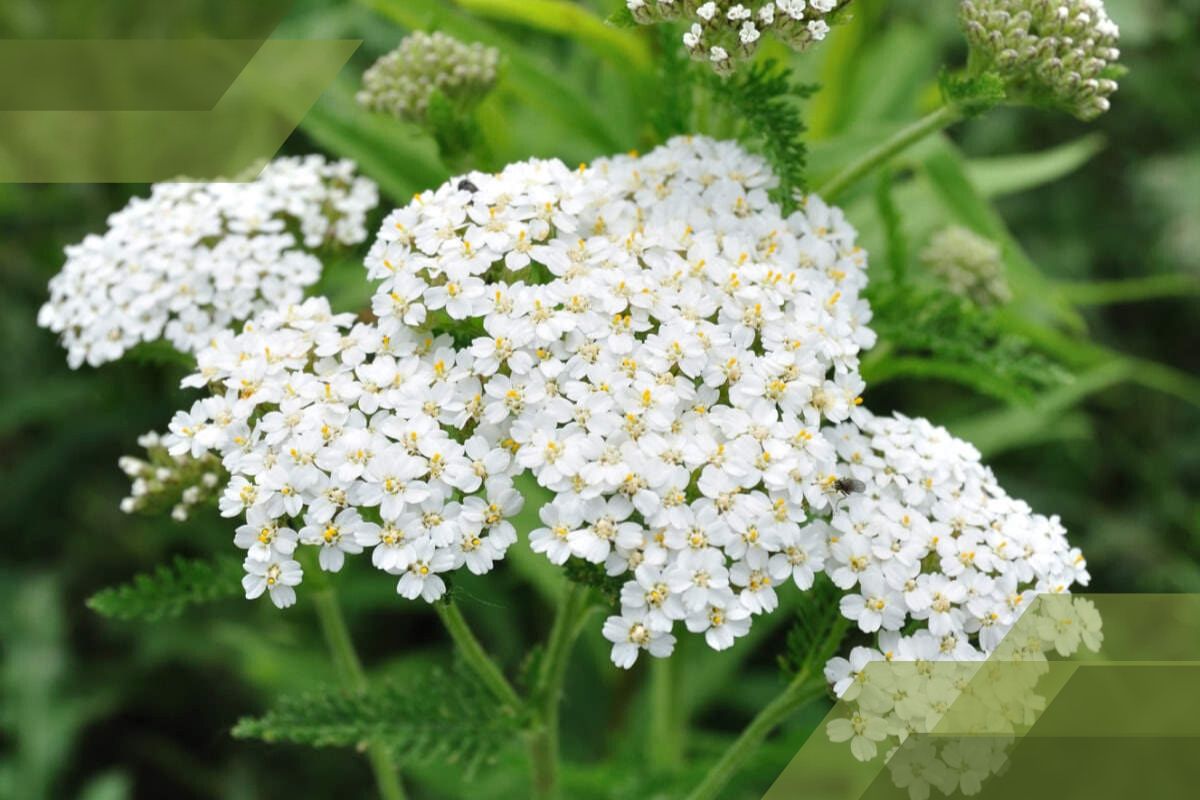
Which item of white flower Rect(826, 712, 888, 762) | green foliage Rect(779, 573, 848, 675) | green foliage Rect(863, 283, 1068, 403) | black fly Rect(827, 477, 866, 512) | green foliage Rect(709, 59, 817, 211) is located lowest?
white flower Rect(826, 712, 888, 762)

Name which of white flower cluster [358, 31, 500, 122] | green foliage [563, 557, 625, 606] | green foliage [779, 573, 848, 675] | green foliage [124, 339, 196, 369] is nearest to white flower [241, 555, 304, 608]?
green foliage [563, 557, 625, 606]

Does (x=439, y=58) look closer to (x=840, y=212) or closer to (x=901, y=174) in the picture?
(x=840, y=212)

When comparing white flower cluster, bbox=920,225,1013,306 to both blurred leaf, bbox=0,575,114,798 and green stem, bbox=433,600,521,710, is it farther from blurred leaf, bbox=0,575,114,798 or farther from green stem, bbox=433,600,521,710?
blurred leaf, bbox=0,575,114,798

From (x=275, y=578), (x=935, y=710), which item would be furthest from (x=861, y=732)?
(x=275, y=578)

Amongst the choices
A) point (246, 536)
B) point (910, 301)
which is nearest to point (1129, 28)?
point (910, 301)

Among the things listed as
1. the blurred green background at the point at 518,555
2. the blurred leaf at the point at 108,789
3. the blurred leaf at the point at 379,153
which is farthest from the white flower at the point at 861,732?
the blurred leaf at the point at 108,789
